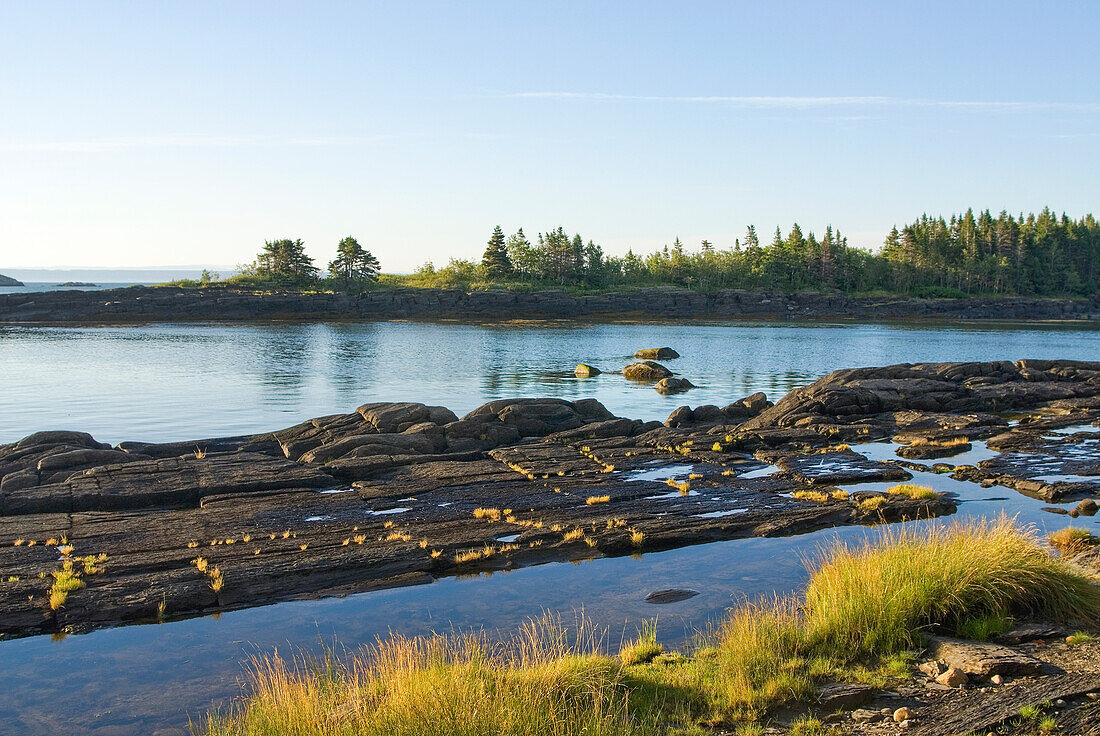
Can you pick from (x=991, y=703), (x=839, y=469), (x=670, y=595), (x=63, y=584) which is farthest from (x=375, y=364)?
(x=991, y=703)

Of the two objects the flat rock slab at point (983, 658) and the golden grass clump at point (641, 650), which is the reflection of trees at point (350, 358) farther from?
the flat rock slab at point (983, 658)

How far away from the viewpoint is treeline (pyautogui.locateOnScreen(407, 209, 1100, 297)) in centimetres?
17675

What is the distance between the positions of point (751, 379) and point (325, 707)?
198 feet

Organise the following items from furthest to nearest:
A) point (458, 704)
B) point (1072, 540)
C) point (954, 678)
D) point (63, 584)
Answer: point (1072, 540), point (63, 584), point (954, 678), point (458, 704)

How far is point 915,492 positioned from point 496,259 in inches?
6045

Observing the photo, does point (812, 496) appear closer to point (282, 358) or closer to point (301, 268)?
point (282, 358)

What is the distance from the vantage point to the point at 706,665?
11953 millimetres

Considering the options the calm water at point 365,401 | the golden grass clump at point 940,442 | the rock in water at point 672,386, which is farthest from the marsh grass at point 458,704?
the rock in water at point 672,386

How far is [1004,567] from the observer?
13508 millimetres

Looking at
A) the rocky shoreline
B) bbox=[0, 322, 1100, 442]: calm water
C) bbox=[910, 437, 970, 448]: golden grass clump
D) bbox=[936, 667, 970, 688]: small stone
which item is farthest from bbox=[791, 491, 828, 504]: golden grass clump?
the rocky shoreline

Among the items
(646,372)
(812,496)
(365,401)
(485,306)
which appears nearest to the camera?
(812,496)

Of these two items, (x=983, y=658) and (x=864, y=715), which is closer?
(x=864, y=715)

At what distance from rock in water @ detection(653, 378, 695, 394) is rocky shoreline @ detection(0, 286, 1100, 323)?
301 feet

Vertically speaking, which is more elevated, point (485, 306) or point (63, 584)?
point (485, 306)
